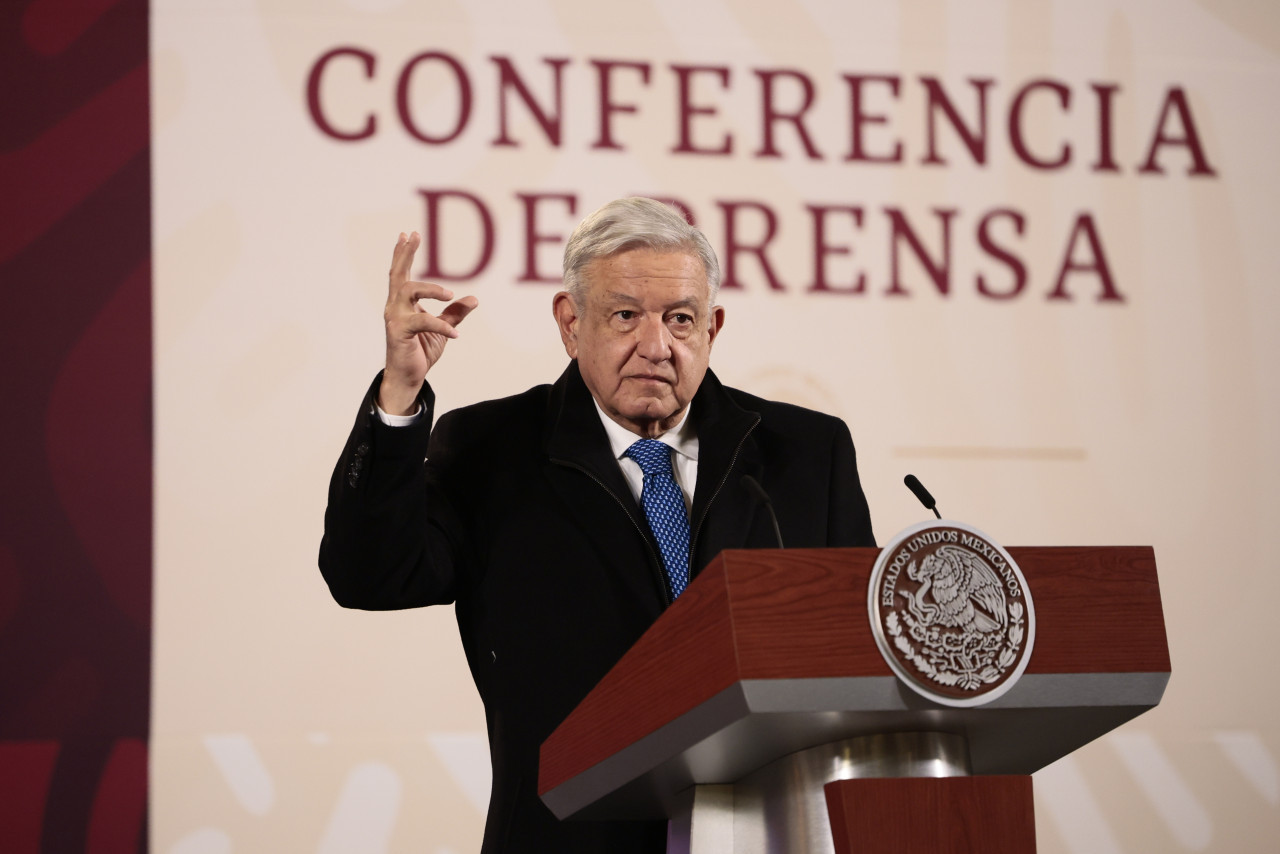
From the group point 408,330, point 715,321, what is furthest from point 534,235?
point 408,330

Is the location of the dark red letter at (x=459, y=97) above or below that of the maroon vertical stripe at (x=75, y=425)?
above

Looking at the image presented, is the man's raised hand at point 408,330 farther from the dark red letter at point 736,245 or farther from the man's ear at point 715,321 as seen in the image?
the dark red letter at point 736,245

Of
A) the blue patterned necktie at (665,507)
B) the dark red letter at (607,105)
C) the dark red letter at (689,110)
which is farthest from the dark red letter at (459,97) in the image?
the blue patterned necktie at (665,507)

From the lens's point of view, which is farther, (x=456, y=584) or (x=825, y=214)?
(x=825, y=214)

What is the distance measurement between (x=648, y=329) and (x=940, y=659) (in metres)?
0.83

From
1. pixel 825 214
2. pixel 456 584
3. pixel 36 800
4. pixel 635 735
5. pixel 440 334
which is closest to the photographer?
pixel 635 735

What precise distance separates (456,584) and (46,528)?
1604 mm

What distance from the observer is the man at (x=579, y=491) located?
1.52 m

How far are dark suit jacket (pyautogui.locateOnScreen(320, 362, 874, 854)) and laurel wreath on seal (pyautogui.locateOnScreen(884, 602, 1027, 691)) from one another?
2.12 ft

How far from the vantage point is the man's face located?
1.72 meters

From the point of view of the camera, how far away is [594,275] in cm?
176

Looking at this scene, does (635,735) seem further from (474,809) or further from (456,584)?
(474,809)

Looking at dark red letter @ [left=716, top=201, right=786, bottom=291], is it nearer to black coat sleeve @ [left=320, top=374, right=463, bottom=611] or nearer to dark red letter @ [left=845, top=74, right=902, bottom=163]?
dark red letter @ [left=845, top=74, right=902, bottom=163]

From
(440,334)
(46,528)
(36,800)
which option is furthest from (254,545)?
(440,334)
